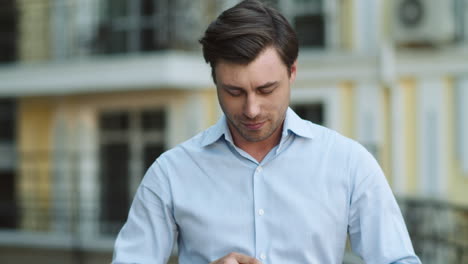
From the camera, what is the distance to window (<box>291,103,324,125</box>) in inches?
409

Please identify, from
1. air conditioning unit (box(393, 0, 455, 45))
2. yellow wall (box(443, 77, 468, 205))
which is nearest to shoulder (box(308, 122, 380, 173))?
air conditioning unit (box(393, 0, 455, 45))

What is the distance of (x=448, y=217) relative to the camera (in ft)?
30.3

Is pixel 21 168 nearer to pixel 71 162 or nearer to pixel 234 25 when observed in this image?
pixel 71 162

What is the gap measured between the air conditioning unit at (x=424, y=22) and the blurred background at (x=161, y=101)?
0.02 metres

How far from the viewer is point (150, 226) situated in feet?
7.03

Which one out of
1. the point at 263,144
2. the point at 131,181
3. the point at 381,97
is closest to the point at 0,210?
the point at 131,181

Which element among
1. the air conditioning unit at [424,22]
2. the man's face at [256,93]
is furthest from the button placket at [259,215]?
the air conditioning unit at [424,22]

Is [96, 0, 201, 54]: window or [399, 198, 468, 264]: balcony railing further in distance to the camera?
[96, 0, 201, 54]: window

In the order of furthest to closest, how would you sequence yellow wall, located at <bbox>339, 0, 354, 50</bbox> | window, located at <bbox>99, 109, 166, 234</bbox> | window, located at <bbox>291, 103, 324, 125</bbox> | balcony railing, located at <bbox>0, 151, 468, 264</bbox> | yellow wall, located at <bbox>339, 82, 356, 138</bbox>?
window, located at <bbox>99, 109, 166, 234</bbox>
balcony railing, located at <bbox>0, 151, 468, 264</bbox>
window, located at <bbox>291, 103, 324, 125</bbox>
yellow wall, located at <bbox>339, 82, 356, 138</bbox>
yellow wall, located at <bbox>339, 0, 354, 50</bbox>

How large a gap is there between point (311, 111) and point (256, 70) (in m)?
8.56

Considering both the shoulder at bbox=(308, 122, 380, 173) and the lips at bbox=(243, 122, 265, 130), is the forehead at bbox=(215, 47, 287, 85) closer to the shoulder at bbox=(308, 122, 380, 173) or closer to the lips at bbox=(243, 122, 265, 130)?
the lips at bbox=(243, 122, 265, 130)

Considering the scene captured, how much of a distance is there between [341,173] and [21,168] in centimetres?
1076

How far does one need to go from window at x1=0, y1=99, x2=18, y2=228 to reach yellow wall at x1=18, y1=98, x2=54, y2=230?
285mm

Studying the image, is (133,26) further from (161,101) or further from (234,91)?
(234,91)
